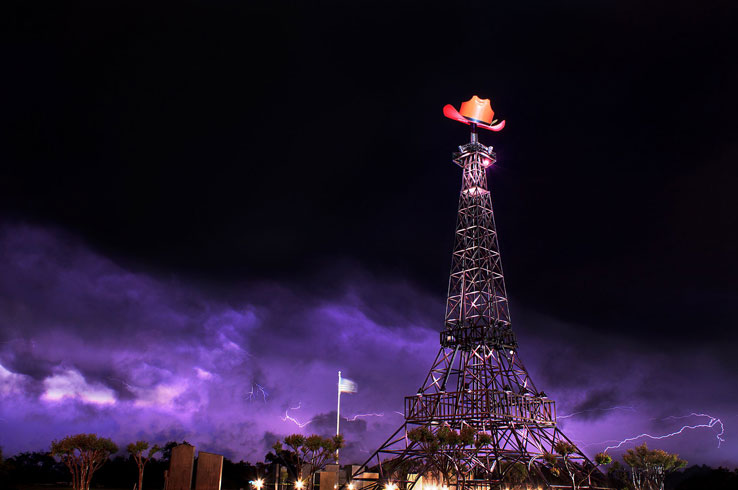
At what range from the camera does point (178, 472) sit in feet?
18.6

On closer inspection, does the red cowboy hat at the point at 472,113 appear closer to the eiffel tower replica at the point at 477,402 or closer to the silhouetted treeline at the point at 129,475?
the eiffel tower replica at the point at 477,402

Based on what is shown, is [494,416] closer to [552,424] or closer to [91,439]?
[552,424]

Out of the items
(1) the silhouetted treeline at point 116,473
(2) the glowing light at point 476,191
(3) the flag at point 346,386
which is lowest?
(1) the silhouetted treeline at point 116,473

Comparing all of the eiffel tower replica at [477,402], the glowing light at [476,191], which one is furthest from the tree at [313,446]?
the glowing light at [476,191]

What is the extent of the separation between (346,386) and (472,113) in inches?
1227

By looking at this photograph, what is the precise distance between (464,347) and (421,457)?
11129 millimetres

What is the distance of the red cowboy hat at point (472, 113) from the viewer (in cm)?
6256

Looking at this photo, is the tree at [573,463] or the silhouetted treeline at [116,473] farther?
the silhouetted treeline at [116,473]

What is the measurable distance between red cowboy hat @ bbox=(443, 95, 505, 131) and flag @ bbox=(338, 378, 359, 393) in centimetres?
2927

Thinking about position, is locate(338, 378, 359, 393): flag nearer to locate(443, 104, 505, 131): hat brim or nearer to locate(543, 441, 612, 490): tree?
locate(543, 441, 612, 490): tree

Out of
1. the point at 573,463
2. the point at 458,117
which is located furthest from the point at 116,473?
the point at 458,117

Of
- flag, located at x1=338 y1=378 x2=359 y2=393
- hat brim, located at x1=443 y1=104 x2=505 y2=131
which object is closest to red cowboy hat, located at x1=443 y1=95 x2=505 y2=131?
hat brim, located at x1=443 y1=104 x2=505 y2=131

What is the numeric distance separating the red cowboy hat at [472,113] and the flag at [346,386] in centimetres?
2927

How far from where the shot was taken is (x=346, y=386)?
50438 millimetres
